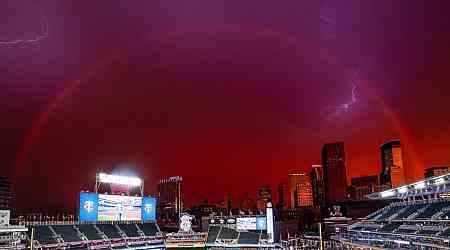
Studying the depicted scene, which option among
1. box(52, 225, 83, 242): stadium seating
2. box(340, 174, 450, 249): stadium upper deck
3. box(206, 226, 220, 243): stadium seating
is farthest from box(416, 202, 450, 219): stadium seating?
box(52, 225, 83, 242): stadium seating

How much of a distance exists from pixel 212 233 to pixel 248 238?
246 inches

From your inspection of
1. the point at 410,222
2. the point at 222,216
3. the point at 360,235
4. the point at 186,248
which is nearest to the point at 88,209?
the point at 186,248

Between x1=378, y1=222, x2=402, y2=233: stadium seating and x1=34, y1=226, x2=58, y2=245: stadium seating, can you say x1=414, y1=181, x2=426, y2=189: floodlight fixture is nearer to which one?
x1=378, y1=222, x2=402, y2=233: stadium seating

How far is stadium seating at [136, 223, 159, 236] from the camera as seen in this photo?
70356 millimetres

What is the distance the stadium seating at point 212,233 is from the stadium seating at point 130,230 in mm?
11131

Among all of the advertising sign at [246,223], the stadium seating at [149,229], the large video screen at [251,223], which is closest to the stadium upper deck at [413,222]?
the large video screen at [251,223]

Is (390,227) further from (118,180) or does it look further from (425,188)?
(118,180)

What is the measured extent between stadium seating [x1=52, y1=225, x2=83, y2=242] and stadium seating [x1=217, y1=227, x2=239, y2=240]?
74.9 ft

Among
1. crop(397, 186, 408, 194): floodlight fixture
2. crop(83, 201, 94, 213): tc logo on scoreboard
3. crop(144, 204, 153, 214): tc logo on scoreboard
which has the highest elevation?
crop(397, 186, 408, 194): floodlight fixture

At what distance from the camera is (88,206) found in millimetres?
59469

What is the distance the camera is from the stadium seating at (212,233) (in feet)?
228

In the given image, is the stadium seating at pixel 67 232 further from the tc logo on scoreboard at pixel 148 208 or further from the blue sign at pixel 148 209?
the tc logo on scoreboard at pixel 148 208

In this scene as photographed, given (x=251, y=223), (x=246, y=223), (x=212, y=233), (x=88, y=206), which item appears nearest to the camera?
(x=88, y=206)

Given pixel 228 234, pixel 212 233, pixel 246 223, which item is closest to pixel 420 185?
pixel 246 223
